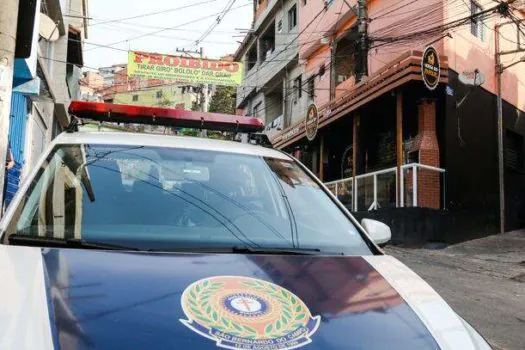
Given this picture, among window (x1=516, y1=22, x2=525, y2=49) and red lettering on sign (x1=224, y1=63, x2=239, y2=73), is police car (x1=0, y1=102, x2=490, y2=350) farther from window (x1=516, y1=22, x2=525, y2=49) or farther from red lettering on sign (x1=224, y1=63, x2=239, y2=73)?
red lettering on sign (x1=224, y1=63, x2=239, y2=73)

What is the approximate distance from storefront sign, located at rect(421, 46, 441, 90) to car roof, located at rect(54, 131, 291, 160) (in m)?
9.19

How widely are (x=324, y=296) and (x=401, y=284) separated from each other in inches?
17.9

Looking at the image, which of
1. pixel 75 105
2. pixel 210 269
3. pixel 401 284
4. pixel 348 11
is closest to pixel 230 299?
pixel 210 269

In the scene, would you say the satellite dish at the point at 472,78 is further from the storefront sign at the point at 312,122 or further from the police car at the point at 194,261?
the police car at the point at 194,261

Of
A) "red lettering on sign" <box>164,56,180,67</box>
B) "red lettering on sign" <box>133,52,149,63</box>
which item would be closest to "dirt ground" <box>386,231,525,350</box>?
"red lettering on sign" <box>164,56,180,67</box>

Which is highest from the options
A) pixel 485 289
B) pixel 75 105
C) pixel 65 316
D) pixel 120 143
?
pixel 75 105

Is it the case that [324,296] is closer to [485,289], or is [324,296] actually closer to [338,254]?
[338,254]

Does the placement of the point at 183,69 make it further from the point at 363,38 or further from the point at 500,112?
the point at 500,112

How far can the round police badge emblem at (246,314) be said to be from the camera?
1.61 meters

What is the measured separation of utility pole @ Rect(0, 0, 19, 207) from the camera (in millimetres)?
4562

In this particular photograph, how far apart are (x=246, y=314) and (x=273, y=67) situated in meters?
24.6

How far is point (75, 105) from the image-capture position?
4070mm

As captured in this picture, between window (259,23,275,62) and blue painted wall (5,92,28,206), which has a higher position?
window (259,23,275,62)

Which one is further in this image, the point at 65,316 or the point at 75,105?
the point at 75,105
